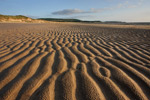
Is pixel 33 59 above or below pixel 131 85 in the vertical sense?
below

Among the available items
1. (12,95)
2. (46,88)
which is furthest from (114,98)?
(12,95)

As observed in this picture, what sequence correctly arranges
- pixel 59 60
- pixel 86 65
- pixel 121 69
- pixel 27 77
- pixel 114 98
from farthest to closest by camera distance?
pixel 59 60, pixel 86 65, pixel 121 69, pixel 27 77, pixel 114 98

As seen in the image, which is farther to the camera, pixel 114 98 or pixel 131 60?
pixel 131 60

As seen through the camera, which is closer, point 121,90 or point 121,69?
point 121,90

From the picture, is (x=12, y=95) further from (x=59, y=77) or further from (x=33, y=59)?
(x=33, y=59)

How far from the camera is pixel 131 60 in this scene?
2477 mm

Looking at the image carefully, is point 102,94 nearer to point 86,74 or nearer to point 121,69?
point 86,74

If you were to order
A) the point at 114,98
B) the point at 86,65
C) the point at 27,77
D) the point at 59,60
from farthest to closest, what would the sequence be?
the point at 59,60 < the point at 86,65 < the point at 27,77 < the point at 114,98

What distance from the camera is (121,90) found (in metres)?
1.48

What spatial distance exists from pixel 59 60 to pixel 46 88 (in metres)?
0.95

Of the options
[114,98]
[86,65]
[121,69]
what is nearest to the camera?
[114,98]

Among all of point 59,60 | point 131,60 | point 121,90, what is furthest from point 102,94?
point 131,60

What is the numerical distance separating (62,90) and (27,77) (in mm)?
575

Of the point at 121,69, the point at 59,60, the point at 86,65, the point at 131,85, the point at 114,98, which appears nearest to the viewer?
the point at 114,98
